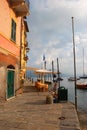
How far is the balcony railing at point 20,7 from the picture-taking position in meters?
18.1

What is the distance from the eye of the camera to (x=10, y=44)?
59.3 ft

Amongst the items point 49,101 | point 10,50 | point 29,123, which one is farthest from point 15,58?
point 29,123

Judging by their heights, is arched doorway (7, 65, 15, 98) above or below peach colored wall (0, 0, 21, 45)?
below

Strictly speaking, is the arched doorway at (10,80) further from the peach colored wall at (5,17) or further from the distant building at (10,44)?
the peach colored wall at (5,17)

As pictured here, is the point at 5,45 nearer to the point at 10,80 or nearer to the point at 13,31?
the point at 13,31

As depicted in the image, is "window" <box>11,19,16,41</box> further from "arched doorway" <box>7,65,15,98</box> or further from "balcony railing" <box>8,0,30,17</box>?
"arched doorway" <box>7,65,15,98</box>

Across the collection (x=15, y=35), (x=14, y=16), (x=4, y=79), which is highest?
(x=14, y=16)

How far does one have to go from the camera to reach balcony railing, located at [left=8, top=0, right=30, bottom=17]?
18058 mm

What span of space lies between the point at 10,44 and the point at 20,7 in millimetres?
3629

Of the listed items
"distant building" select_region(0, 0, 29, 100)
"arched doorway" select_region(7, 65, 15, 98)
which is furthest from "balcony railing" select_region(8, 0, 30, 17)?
"arched doorway" select_region(7, 65, 15, 98)

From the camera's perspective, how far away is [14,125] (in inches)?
379

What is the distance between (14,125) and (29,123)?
699 mm

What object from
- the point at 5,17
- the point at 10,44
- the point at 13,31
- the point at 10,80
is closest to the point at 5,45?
the point at 10,44

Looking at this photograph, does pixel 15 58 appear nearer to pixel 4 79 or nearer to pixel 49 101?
pixel 4 79
